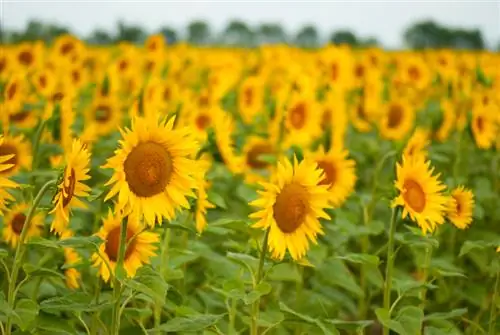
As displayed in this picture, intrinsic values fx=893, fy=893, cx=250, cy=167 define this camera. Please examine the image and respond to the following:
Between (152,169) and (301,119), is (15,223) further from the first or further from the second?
(301,119)

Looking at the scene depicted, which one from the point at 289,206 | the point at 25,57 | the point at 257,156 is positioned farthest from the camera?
the point at 25,57

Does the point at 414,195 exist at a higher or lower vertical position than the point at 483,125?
lower

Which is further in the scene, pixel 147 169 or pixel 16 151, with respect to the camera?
pixel 16 151

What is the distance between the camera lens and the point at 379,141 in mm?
5789

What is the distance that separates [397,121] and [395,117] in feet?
0.09

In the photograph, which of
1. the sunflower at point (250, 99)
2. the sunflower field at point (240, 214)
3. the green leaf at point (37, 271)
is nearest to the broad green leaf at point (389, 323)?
the sunflower field at point (240, 214)

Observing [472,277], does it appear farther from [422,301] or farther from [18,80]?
[18,80]

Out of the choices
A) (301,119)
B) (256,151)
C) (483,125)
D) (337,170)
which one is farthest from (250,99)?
(337,170)

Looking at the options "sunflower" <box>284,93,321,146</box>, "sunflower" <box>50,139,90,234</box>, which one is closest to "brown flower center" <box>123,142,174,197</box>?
"sunflower" <box>50,139,90,234</box>

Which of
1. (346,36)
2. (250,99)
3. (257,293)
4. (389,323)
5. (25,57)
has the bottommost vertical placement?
(389,323)

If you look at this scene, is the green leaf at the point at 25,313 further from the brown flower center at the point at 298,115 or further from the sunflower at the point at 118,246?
the brown flower center at the point at 298,115

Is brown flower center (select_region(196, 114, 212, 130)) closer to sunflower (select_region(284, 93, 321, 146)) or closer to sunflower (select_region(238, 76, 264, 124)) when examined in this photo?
sunflower (select_region(284, 93, 321, 146))

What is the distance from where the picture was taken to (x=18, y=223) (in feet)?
8.98

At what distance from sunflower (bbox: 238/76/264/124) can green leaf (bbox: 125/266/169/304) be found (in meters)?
3.60
